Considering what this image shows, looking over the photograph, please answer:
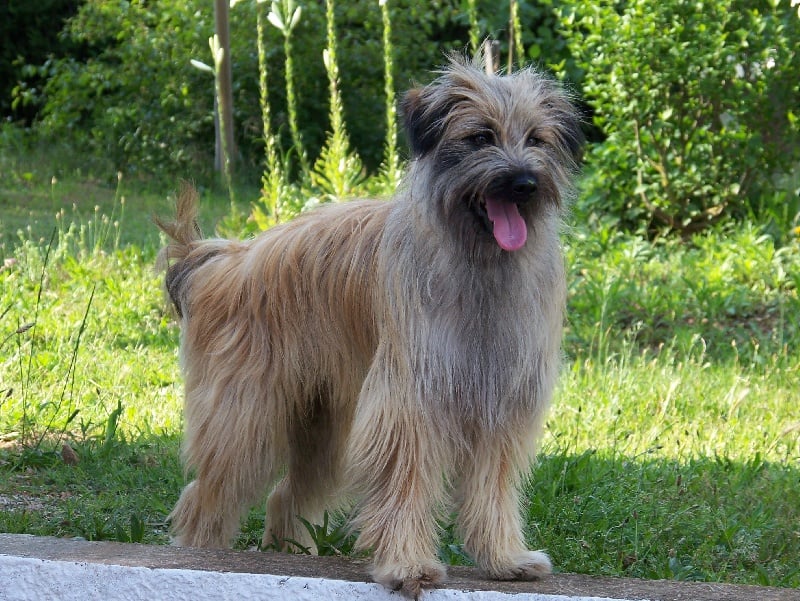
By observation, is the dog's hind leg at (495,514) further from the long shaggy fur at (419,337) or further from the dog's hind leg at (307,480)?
the dog's hind leg at (307,480)

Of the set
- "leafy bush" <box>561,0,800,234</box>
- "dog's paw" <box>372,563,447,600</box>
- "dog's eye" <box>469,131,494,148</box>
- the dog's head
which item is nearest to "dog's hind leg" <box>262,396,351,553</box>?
"dog's paw" <box>372,563,447,600</box>

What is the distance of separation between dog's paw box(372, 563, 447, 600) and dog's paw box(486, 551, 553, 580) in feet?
0.86

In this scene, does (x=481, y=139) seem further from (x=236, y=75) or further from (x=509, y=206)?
(x=236, y=75)

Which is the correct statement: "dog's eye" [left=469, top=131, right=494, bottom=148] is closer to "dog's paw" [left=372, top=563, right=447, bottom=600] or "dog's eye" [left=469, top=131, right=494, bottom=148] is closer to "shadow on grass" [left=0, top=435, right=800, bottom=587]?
"dog's paw" [left=372, top=563, right=447, bottom=600]

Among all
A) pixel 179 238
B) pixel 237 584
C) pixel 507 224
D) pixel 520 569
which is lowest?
pixel 520 569

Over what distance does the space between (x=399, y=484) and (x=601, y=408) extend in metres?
2.67

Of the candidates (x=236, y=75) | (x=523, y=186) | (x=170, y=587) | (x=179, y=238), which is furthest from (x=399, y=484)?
(x=236, y=75)

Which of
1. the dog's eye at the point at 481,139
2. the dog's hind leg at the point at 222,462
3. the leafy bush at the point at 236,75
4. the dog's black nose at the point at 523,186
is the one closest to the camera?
the dog's black nose at the point at 523,186

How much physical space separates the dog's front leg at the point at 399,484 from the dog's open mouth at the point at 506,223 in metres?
0.58

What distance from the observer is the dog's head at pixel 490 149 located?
3506 millimetres

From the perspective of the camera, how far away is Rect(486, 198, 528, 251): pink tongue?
3.52 m

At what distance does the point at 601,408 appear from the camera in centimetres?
613

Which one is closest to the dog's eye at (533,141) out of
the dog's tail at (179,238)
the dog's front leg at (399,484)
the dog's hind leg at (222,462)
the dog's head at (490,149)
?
the dog's head at (490,149)

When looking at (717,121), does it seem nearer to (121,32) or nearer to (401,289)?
(401,289)
